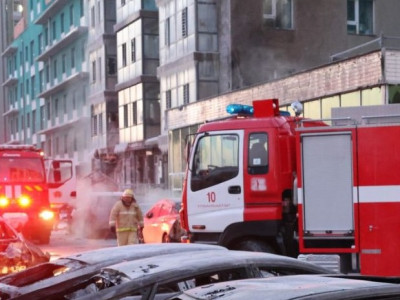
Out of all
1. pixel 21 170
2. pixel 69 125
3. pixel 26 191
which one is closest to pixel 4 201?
pixel 26 191

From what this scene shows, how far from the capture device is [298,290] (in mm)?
3443

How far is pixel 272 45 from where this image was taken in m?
32.7

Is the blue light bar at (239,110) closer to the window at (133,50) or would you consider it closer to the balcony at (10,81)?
the window at (133,50)

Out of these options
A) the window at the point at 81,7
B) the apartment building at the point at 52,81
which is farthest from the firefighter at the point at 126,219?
the window at the point at 81,7

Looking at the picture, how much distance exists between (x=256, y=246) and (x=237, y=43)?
867 inches

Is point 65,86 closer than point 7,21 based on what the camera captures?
Yes

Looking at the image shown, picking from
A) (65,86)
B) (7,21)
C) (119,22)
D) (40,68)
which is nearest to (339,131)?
(119,22)

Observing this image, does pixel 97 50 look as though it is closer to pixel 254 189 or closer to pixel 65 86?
pixel 65 86

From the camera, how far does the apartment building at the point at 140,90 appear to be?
38062mm

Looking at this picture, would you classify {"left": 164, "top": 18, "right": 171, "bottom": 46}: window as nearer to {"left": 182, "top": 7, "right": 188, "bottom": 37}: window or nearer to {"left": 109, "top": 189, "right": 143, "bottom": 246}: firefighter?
{"left": 182, "top": 7, "right": 188, "bottom": 37}: window

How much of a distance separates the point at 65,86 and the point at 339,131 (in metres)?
46.4

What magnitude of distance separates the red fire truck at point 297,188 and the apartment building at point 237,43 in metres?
16.8

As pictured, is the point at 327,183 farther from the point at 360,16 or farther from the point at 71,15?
the point at 71,15

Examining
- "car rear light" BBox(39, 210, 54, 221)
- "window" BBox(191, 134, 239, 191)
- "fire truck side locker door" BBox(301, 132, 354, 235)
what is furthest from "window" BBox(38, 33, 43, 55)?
"fire truck side locker door" BBox(301, 132, 354, 235)
